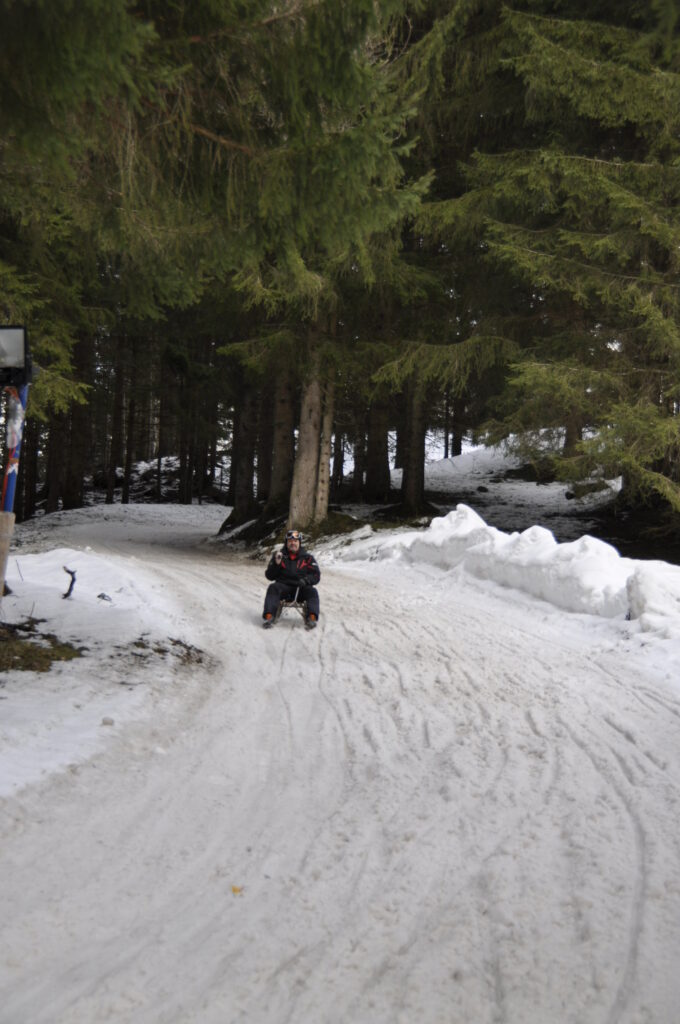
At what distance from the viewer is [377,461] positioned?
22.4 meters

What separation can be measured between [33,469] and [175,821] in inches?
1062

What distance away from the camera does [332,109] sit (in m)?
4.71

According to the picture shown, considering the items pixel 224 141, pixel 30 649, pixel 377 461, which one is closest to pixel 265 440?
pixel 377 461

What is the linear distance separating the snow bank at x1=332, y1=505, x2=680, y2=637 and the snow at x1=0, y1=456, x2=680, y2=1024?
81 mm

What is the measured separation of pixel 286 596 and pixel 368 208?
476 cm

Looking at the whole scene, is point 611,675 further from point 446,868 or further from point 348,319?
point 348,319

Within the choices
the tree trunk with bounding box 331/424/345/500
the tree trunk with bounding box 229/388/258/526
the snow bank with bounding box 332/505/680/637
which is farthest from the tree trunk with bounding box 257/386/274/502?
the snow bank with bounding box 332/505/680/637

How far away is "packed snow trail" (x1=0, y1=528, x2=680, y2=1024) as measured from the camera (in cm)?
219

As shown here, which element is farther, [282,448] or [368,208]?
[282,448]

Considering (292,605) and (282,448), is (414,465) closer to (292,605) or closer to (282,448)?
(282,448)

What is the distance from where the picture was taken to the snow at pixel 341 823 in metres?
2.22

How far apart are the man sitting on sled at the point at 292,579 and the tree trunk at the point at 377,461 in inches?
546

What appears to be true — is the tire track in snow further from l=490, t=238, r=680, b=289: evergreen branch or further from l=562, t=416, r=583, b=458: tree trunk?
l=490, t=238, r=680, b=289: evergreen branch

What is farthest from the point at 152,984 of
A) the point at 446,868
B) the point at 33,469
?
the point at 33,469
